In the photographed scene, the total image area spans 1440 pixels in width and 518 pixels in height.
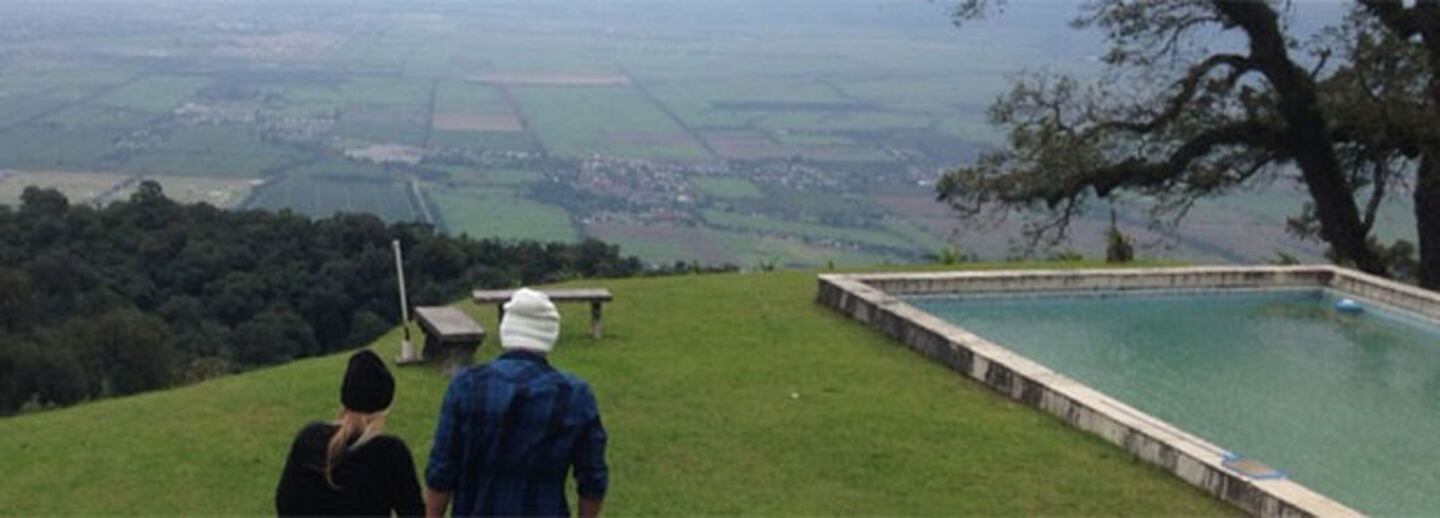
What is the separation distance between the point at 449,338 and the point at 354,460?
556cm

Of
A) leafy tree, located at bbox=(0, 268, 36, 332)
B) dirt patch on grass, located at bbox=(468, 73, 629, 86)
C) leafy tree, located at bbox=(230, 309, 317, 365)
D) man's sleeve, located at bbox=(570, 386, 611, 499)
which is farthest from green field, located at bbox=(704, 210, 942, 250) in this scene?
Answer: dirt patch on grass, located at bbox=(468, 73, 629, 86)

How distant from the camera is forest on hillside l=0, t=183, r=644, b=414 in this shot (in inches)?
A: 703

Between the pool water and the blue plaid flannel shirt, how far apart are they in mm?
5398

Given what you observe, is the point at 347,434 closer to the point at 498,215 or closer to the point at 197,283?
the point at 197,283

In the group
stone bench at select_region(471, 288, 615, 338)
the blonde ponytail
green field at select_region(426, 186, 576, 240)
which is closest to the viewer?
the blonde ponytail

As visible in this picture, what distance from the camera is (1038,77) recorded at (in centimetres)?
→ 2012

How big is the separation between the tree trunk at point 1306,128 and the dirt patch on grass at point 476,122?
67510mm

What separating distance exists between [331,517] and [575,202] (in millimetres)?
55217

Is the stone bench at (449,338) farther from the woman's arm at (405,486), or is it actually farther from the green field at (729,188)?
the green field at (729,188)

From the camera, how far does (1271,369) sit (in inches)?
482

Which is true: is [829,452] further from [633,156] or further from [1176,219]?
[633,156]

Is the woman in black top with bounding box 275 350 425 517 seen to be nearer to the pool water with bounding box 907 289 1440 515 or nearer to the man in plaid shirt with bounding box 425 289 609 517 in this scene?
the man in plaid shirt with bounding box 425 289 609 517

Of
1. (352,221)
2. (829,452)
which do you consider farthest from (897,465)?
(352,221)

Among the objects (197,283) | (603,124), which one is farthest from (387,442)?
(603,124)
